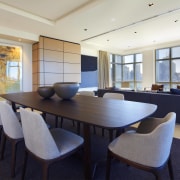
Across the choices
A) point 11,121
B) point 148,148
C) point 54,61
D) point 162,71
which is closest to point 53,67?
point 54,61

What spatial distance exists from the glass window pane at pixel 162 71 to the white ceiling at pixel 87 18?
2153 millimetres

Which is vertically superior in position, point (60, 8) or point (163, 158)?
point (60, 8)

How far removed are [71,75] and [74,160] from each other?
17.2ft

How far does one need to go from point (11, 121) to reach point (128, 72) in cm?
896

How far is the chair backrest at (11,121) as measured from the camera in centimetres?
161

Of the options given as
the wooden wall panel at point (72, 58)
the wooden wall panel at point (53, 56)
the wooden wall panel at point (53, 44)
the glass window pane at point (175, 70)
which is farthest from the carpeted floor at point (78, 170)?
the glass window pane at point (175, 70)

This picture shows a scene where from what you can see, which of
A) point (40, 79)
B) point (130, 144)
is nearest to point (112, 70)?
point (40, 79)

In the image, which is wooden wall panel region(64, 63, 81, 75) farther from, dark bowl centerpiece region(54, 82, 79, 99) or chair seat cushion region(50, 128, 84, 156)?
chair seat cushion region(50, 128, 84, 156)

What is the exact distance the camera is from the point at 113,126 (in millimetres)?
1015

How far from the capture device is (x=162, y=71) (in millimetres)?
8469

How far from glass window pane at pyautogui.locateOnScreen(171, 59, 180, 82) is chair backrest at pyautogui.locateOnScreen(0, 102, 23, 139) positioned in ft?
26.9

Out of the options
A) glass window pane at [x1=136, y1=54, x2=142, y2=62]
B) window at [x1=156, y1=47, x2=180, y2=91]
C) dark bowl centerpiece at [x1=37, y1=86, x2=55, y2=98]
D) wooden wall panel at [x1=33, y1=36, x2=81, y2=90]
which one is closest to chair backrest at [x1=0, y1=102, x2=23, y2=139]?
dark bowl centerpiece at [x1=37, y1=86, x2=55, y2=98]

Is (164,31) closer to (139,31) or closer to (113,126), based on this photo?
(139,31)

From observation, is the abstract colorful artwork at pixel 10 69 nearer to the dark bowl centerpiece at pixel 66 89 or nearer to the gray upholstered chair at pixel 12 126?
the dark bowl centerpiece at pixel 66 89
